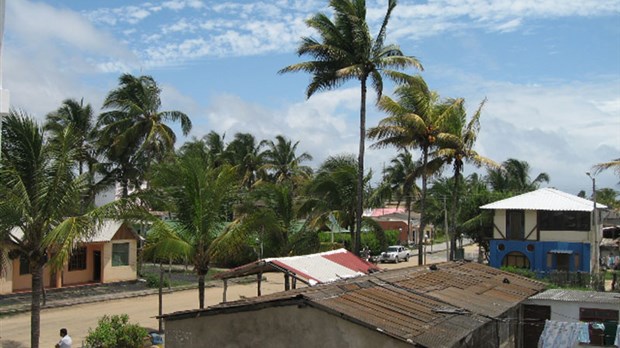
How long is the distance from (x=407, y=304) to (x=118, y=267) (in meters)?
25.4

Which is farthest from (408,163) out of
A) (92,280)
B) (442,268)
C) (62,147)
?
(62,147)

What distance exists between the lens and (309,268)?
16953 mm

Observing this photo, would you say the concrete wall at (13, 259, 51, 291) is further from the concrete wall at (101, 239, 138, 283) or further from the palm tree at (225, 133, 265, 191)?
the palm tree at (225, 133, 265, 191)

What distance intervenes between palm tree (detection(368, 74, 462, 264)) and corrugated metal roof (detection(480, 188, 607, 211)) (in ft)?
39.7

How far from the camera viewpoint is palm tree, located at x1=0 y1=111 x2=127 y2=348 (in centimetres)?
1380

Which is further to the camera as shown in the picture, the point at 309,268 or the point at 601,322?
the point at 601,322

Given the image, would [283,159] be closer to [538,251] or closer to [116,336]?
[538,251]

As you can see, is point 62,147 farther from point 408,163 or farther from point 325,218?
point 408,163

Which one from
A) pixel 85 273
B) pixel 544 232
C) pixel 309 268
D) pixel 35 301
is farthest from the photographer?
pixel 544 232

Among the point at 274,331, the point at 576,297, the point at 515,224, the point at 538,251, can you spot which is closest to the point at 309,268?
the point at 274,331

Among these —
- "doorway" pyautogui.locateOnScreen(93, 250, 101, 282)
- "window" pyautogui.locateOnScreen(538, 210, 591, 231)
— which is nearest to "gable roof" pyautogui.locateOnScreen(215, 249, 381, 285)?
"doorway" pyautogui.locateOnScreen(93, 250, 101, 282)

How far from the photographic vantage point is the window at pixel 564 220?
39.4 meters

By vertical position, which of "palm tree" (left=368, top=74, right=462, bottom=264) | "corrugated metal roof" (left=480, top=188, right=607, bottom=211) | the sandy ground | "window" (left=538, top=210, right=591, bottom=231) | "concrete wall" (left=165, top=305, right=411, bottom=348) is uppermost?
"palm tree" (left=368, top=74, right=462, bottom=264)

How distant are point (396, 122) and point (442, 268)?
1206cm
